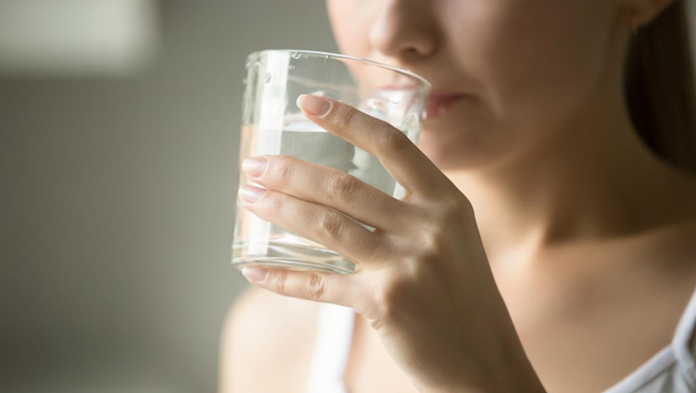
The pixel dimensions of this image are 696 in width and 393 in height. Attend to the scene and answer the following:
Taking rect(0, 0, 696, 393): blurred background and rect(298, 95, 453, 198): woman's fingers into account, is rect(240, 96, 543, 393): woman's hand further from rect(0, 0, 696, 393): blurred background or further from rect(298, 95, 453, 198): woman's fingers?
rect(0, 0, 696, 393): blurred background

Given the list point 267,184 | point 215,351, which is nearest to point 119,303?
point 215,351

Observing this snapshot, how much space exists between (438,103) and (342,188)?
0.28 m

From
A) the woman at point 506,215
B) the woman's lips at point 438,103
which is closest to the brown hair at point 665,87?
the woman at point 506,215

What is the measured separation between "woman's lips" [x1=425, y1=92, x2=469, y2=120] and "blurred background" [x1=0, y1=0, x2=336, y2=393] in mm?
1577

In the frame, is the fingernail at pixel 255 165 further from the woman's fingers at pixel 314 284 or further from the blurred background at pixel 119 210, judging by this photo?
the blurred background at pixel 119 210

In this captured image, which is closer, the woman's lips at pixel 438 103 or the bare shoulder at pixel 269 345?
the woman's lips at pixel 438 103

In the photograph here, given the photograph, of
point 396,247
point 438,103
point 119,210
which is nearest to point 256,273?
point 396,247

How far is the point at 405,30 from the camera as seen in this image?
31.8 inches

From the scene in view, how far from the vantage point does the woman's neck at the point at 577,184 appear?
1044 millimetres

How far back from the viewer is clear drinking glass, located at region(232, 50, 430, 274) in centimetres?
63

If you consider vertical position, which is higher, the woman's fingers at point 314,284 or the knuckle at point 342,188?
the knuckle at point 342,188

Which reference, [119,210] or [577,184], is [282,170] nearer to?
[577,184]

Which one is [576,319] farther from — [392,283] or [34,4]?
[34,4]

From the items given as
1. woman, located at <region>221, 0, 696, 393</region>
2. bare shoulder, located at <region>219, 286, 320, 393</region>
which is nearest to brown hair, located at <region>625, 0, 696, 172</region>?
woman, located at <region>221, 0, 696, 393</region>
